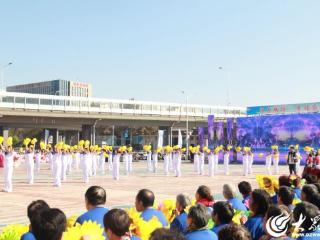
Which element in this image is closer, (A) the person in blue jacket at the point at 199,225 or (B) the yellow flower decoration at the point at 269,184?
(A) the person in blue jacket at the point at 199,225

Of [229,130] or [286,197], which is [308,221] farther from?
[229,130]

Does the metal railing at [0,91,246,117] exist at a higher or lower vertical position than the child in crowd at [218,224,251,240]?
higher

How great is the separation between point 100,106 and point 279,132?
24.5 m

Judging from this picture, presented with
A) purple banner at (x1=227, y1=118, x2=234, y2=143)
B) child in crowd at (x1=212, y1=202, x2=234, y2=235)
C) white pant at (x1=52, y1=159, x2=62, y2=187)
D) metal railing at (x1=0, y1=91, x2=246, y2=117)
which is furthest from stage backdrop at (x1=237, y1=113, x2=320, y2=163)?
child in crowd at (x1=212, y1=202, x2=234, y2=235)

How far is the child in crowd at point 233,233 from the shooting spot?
11.4ft

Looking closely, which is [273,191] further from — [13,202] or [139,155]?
[139,155]

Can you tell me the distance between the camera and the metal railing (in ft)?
168

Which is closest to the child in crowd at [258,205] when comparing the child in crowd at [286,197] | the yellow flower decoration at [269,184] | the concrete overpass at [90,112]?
the child in crowd at [286,197]

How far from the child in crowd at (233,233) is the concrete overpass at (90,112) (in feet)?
157

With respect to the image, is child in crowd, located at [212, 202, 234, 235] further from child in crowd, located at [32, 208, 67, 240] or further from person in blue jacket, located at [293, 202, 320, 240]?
child in crowd, located at [32, 208, 67, 240]

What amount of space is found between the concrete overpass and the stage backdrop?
1040 cm

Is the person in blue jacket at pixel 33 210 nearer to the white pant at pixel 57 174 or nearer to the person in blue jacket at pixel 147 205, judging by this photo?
the person in blue jacket at pixel 147 205

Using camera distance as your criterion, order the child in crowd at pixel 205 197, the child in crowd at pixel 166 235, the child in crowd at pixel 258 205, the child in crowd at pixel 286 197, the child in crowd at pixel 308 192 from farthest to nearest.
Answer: the child in crowd at pixel 205 197, the child in crowd at pixel 286 197, the child in crowd at pixel 308 192, the child in crowd at pixel 258 205, the child in crowd at pixel 166 235

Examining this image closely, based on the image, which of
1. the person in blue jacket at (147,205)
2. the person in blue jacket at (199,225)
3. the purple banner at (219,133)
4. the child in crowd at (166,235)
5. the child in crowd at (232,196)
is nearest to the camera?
the child in crowd at (166,235)
